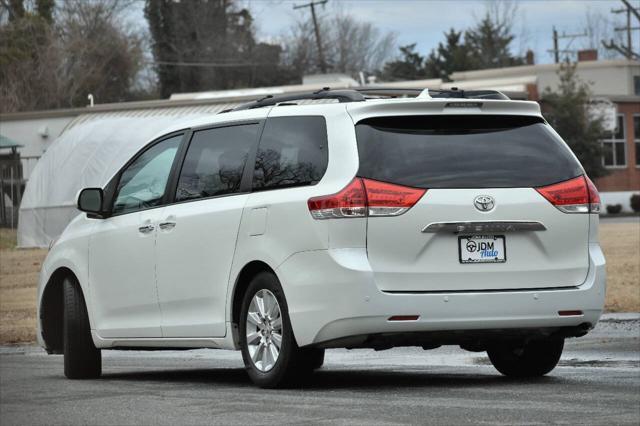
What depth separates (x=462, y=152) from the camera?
373 inches

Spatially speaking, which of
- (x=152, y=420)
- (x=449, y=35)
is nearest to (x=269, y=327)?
(x=152, y=420)

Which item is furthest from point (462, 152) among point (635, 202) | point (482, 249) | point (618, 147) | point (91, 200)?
point (618, 147)

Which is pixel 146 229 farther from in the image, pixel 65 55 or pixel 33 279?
pixel 65 55

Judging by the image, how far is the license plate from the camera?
9.27 metres

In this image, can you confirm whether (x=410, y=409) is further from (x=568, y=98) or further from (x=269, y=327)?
(x=568, y=98)

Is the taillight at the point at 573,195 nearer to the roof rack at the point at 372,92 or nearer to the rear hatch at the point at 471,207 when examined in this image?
the rear hatch at the point at 471,207

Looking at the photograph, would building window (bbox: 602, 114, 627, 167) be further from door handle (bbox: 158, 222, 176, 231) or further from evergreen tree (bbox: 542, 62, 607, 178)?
door handle (bbox: 158, 222, 176, 231)

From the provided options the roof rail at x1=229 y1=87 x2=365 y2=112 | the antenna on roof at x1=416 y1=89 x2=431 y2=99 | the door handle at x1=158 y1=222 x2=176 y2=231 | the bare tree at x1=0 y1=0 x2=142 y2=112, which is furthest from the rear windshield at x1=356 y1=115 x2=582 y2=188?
the bare tree at x1=0 y1=0 x2=142 y2=112

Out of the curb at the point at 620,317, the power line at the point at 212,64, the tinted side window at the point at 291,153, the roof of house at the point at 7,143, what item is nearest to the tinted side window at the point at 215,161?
the tinted side window at the point at 291,153

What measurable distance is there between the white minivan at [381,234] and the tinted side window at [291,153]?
0.5 inches

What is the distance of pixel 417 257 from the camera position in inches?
362

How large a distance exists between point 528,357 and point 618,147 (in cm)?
5890

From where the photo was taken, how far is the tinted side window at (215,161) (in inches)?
404

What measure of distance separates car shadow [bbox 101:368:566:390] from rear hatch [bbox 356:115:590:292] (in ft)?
2.79
